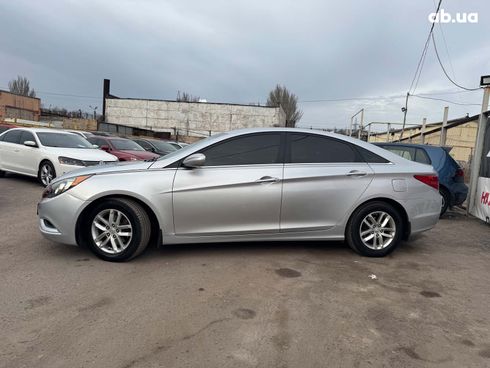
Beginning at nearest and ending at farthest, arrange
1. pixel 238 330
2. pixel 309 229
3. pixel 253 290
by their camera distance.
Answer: pixel 238 330 < pixel 253 290 < pixel 309 229

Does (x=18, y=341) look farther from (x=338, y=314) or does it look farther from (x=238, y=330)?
(x=338, y=314)

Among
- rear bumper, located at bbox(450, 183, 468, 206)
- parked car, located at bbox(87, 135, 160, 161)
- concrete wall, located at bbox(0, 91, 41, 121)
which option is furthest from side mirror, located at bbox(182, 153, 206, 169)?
concrete wall, located at bbox(0, 91, 41, 121)

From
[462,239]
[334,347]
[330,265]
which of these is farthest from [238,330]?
[462,239]

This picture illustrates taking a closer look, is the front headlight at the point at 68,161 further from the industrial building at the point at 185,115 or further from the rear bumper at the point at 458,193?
the industrial building at the point at 185,115

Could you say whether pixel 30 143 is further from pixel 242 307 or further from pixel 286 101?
pixel 286 101

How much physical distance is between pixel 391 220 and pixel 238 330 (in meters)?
2.85

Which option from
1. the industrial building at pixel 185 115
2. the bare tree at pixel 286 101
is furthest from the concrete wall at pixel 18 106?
the bare tree at pixel 286 101

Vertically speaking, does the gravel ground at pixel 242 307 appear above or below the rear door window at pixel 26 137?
below

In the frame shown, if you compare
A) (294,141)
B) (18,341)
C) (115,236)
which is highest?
(294,141)

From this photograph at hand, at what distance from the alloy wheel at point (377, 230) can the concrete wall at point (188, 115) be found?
5472 centimetres

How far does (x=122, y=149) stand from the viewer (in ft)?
42.6

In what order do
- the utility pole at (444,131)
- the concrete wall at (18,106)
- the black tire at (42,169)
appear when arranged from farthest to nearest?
the concrete wall at (18,106), the utility pole at (444,131), the black tire at (42,169)

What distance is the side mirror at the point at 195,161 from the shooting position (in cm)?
461

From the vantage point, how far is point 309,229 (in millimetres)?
5020
